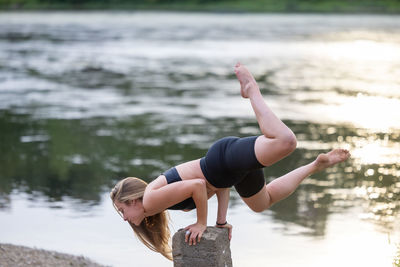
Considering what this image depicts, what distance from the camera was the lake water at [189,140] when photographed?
8266mm

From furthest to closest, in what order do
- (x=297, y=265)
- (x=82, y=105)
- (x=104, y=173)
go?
(x=82, y=105), (x=104, y=173), (x=297, y=265)

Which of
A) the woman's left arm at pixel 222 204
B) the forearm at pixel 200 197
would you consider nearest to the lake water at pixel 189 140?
the woman's left arm at pixel 222 204

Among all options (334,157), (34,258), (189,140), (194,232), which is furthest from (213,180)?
(189,140)

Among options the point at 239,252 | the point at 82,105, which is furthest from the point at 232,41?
the point at 239,252

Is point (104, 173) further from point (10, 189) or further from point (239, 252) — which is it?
point (239, 252)

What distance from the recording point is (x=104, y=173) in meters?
11.5

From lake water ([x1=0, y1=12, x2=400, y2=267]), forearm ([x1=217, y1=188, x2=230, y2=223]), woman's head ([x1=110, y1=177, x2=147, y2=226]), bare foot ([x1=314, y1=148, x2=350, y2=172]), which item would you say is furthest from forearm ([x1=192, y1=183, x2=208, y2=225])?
lake water ([x1=0, y1=12, x2=400, y2=267])

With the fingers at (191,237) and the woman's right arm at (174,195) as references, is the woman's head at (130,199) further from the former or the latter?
the fingers at (191,237)

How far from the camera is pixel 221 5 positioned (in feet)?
323

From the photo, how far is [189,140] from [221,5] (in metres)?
86.0

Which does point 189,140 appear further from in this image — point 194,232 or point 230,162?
point 230,162

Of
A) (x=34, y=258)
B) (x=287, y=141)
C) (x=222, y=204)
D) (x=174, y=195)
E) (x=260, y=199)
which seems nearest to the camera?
(x=287, y=141)

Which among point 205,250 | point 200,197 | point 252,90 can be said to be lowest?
point 205,250

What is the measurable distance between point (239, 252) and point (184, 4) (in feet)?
325
